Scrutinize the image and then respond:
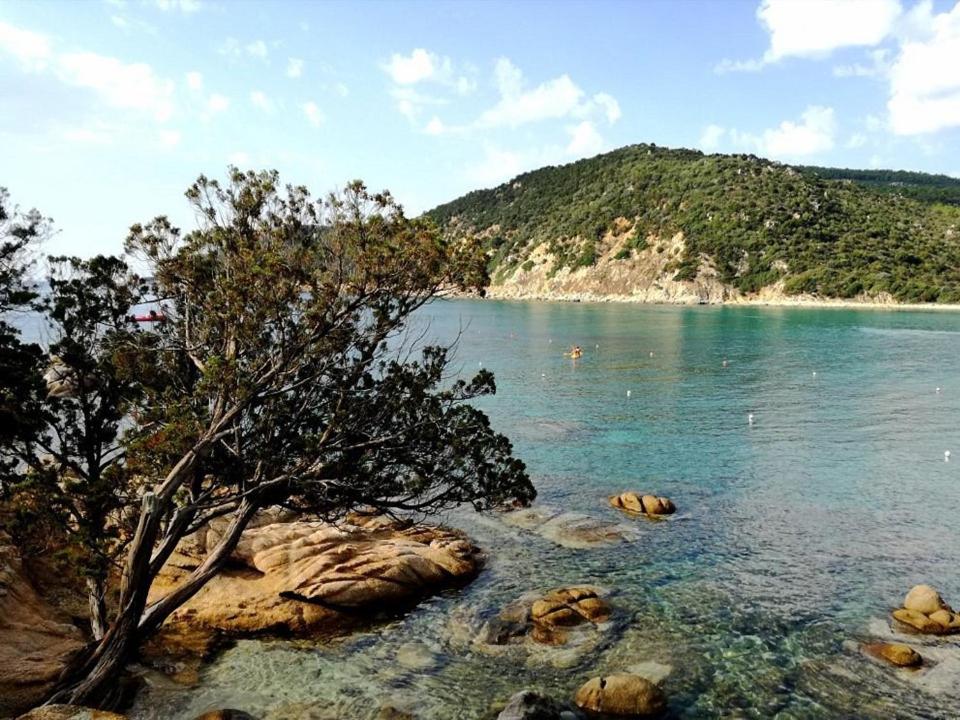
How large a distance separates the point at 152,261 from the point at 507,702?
12.7m

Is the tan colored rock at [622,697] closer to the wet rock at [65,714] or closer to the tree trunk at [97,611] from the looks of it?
the wet rock at [65,714]

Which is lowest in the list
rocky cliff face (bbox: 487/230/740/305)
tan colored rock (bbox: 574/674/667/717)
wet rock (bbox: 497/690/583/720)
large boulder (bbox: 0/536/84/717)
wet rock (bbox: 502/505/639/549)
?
wet rock (bbox: 502/505/639/549)

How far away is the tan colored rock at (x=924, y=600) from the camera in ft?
64.5

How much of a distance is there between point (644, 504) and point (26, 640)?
73.0 feet

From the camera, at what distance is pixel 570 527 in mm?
27750

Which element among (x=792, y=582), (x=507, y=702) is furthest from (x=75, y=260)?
(x=792, y=582)

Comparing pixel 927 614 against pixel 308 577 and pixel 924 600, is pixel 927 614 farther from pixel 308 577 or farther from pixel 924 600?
pixel 308 577

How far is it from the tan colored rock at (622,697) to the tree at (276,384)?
4831mm

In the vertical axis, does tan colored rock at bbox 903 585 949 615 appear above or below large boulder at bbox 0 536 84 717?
below

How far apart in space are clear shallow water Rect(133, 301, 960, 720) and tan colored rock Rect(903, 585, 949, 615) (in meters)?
1.18

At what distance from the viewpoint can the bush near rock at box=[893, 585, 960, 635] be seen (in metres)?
18.9

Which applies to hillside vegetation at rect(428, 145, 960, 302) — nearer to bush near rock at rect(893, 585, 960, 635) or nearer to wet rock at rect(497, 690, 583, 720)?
bush near rock at rect(893, 585, 960, 635)

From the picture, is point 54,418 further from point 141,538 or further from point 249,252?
point 249,252

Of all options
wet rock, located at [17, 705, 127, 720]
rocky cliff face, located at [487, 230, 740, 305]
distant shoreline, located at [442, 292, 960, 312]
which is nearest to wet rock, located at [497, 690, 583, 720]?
wet rock, located at [17, 705, 127, 720]
